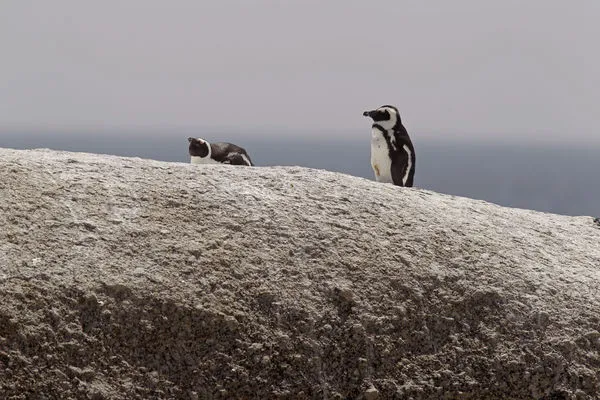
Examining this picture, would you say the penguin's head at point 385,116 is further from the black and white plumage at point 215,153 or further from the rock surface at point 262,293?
the rock surface at point 262,293

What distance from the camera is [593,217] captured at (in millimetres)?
8641

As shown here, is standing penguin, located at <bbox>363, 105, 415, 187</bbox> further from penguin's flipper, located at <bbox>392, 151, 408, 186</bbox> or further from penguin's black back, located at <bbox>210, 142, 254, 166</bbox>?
penguin's black back, located at <bbox>210, 142, 254, 166</bbox>

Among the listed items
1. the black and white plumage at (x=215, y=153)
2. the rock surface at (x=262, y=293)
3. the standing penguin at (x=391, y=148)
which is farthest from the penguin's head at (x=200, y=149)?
the rock surface at (x=262, y=293)

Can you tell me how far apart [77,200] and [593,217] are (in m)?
5.20

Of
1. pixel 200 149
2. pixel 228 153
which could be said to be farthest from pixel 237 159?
pixel 200 149

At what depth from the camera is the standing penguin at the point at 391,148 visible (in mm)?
8617

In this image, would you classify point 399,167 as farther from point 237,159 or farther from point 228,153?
point 228,153

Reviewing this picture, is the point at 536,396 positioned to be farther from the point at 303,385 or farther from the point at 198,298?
the point at 198,298

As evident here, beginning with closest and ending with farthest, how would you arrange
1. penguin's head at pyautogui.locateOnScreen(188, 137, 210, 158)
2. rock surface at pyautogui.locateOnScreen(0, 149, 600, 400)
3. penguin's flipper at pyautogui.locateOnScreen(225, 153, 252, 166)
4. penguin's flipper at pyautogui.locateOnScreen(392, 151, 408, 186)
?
1. rock surface at pyautogui.locateOnScreen(0, 149, 600, 400)
2. penguin's flipper at pyautogui.locateOnScreen(392, 151, 408, 186)
3. penguin's flipper at pyautogui.locateOnScreen(225, 153, 252, 166)
4. penguin's head at pyautogui.locateOnScreen(188, 137, 210, 158)

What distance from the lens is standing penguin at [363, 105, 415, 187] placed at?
8.62 m

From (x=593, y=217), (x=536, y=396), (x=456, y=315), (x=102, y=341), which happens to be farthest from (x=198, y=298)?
(x=593, y=217)

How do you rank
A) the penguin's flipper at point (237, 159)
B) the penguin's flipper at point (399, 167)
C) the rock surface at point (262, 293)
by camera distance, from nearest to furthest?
the rock surface at point (262, 293) < the penguin's flipper at point (399, 167) < the penguin's flipper at point (237, 159)

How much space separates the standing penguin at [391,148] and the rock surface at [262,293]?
66.0 inches

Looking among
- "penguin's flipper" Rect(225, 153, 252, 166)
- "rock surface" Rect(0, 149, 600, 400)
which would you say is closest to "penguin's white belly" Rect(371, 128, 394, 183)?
"penguin's flipper" Rect(225, 153, 252, 166)
